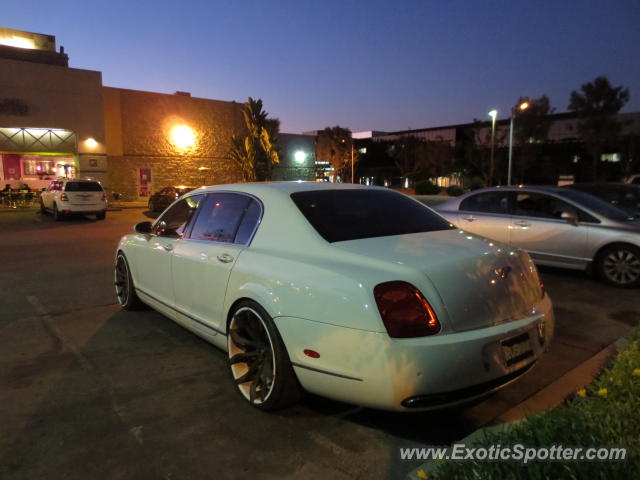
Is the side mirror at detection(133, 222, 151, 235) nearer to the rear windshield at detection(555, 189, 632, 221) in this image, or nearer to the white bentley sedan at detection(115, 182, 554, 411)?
the white bentley sedan at detection(115, 182, 554, 411)

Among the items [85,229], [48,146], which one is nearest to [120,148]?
[48,146]

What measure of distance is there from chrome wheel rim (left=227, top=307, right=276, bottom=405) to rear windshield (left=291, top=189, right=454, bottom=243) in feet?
2.58

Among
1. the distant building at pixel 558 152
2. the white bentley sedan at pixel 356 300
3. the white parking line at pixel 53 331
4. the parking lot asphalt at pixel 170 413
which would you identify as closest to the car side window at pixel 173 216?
the white bentley sedan at pixel 356 300

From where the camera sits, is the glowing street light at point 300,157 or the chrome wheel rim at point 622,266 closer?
the chrome wheel rim at point 622,266

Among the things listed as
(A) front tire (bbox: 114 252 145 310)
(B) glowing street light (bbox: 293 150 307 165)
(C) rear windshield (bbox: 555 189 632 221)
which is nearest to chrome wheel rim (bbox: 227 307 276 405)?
(A) front tire (bbox: 114 252 145 310)

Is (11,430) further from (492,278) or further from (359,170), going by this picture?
(359,170)

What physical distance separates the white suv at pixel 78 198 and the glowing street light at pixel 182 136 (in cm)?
1382

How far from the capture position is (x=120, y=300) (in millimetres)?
5789

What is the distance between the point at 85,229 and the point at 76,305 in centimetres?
1009

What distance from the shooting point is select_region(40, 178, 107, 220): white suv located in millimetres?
17406

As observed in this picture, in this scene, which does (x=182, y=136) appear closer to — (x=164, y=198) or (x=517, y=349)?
(x=164, y=198)

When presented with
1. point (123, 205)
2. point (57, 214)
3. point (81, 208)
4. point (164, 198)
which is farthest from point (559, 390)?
point (123, 205)

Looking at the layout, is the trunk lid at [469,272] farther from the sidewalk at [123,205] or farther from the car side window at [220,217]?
the sidewalk at [123,205]

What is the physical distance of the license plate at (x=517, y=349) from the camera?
9.07 feet
